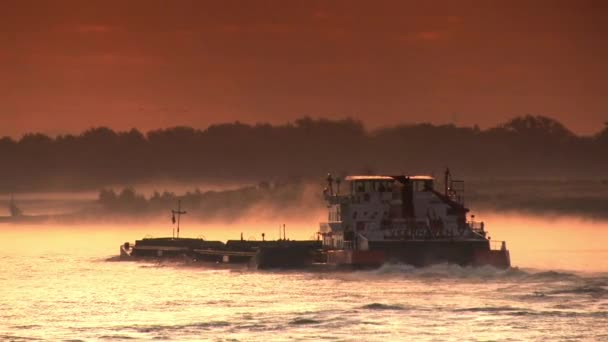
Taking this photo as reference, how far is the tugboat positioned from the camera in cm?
17425

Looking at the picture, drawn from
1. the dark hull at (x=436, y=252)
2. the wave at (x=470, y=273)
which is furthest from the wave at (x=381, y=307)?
the dark hull at (x=436, y=252)

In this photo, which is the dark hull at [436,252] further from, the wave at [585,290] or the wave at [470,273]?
the wave at [585,290]

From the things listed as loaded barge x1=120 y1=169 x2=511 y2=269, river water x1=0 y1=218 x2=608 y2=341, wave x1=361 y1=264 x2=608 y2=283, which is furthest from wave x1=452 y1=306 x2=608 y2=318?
loaded barge x1=120 y1=169 x2=511 y2=269

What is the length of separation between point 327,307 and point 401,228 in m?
51.8

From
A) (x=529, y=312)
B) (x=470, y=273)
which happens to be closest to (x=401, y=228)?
(x=470, y=273)

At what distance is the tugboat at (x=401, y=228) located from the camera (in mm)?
174250

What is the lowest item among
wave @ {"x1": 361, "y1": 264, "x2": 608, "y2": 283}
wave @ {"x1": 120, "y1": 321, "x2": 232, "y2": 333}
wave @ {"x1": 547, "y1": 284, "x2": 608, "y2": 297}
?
wave @ {"x1": 120, "y1": 321, "x2": 232, "y2": 333}

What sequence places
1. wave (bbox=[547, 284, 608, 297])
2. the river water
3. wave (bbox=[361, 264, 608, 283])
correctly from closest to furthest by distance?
the river water → wave (bbox=[547, 284, 608, 297]) → wave (bbox=[361, 264, 608, 283])

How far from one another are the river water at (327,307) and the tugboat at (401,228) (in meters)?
2.31

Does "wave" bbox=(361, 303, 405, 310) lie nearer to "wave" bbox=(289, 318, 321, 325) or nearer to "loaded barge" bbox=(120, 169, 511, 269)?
"wave" bbox=(289, 318, 321, 325)

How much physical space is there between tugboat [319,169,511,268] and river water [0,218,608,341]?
231cm

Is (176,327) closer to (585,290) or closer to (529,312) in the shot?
(529,312)

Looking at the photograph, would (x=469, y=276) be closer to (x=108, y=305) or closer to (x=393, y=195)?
(x=393, y=195)

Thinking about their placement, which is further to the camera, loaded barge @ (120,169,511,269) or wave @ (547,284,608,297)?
loaded barge @ (120,169,511,269)
